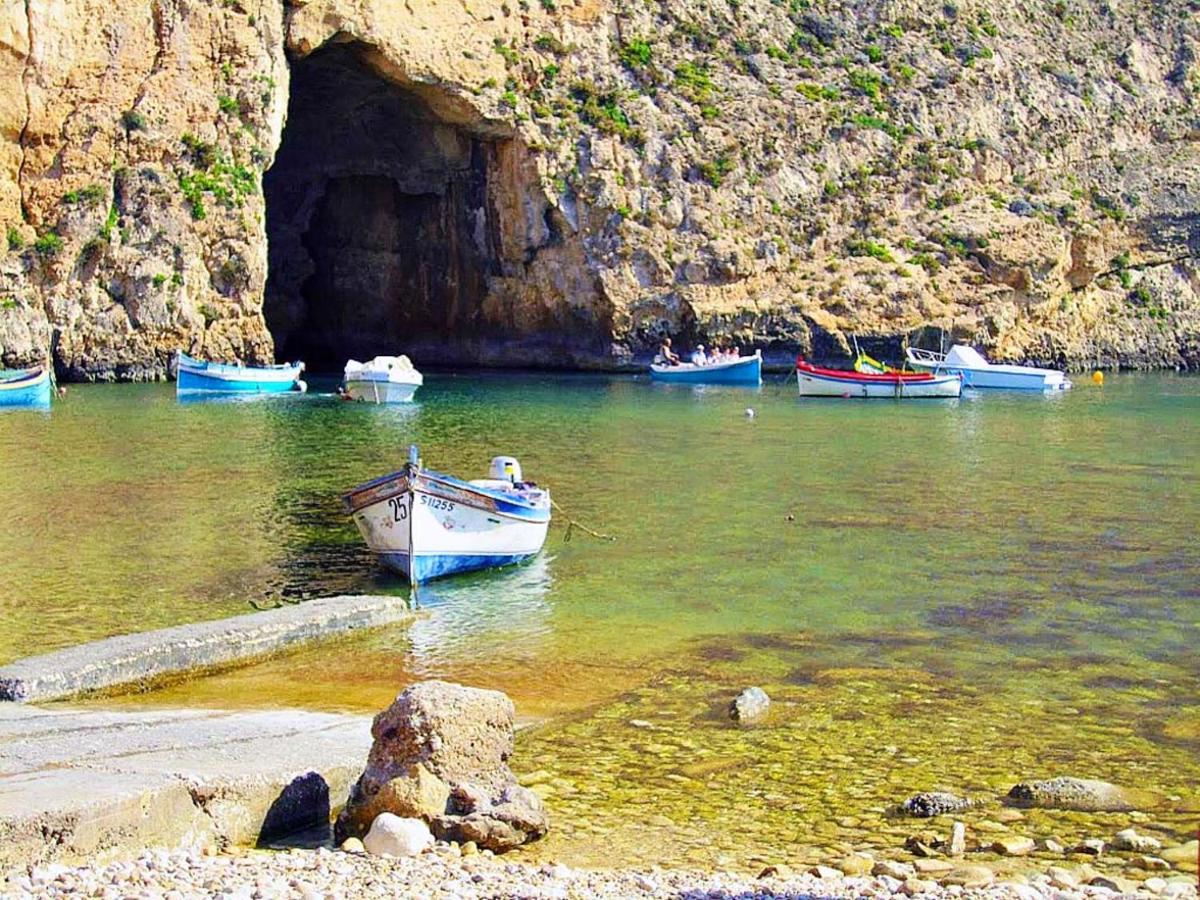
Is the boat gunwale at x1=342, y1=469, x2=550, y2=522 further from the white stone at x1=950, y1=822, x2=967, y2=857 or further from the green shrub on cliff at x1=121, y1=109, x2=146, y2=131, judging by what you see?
the green shrub on cliff at x1=121, y1=109, x2=146, y2=131

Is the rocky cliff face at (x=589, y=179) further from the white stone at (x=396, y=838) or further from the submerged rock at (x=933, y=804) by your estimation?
the submerged rock at (x=933, y=804)

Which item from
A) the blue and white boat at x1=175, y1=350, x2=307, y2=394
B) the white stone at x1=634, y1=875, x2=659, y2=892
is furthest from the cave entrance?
the white stone at x1=634, y1=875, x2=659, y2=892

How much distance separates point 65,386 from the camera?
4959 centimetres

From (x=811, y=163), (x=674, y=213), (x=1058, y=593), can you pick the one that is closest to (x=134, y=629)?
(x=1058, y=593)

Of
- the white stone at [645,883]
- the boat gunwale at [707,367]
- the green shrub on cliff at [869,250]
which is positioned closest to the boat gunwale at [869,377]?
the boat gunwale at [707,367]

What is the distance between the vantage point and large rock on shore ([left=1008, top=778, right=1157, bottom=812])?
30.8ft

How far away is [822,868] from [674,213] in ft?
179

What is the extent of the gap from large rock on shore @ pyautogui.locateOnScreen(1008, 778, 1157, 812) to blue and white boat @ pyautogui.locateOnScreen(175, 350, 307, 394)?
40.3 m

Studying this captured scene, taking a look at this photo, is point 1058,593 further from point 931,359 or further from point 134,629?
point 931,359

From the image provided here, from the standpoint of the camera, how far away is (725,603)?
1595 centimetres

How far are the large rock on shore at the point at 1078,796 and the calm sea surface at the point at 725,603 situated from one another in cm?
19

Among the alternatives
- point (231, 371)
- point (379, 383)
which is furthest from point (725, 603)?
point (231, 371)

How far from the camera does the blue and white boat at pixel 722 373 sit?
182 feet

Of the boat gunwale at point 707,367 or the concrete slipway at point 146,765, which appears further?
the boat gunwale at point 707,367
